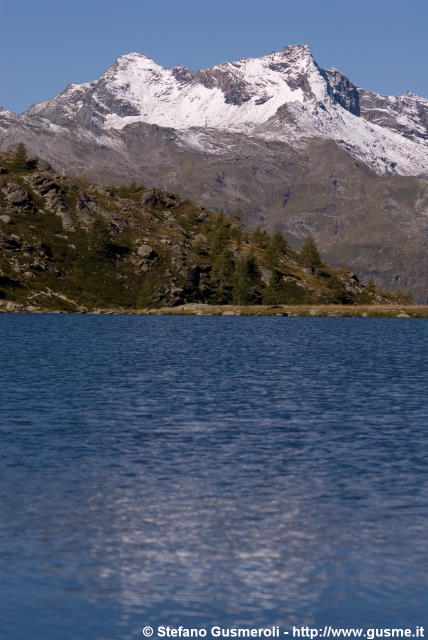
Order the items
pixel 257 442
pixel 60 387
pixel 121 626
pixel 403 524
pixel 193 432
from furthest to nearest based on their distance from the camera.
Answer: pixel 60 387 < pixel 193 432 < pixel 257 442 < pixel 403 524 < pixel 121 626

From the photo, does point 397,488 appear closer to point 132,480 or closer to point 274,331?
point 132,480

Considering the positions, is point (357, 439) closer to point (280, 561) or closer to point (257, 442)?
point (257, 442)

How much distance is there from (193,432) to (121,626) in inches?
1208

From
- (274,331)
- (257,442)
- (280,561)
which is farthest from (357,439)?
(274,331)

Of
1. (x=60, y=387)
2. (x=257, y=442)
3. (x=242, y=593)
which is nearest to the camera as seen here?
(x=242, y=593)

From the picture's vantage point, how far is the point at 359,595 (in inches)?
979

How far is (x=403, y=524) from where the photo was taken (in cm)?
3225

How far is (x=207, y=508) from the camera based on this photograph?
34.3 meters

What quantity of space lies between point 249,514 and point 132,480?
735 cm

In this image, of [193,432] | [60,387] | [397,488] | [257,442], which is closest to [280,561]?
[397,488]

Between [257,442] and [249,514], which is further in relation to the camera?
[257,442]

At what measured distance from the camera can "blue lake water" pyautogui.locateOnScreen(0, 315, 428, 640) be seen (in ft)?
78.7

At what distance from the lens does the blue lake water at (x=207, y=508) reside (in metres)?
24.0

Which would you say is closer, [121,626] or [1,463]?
[121,626]
